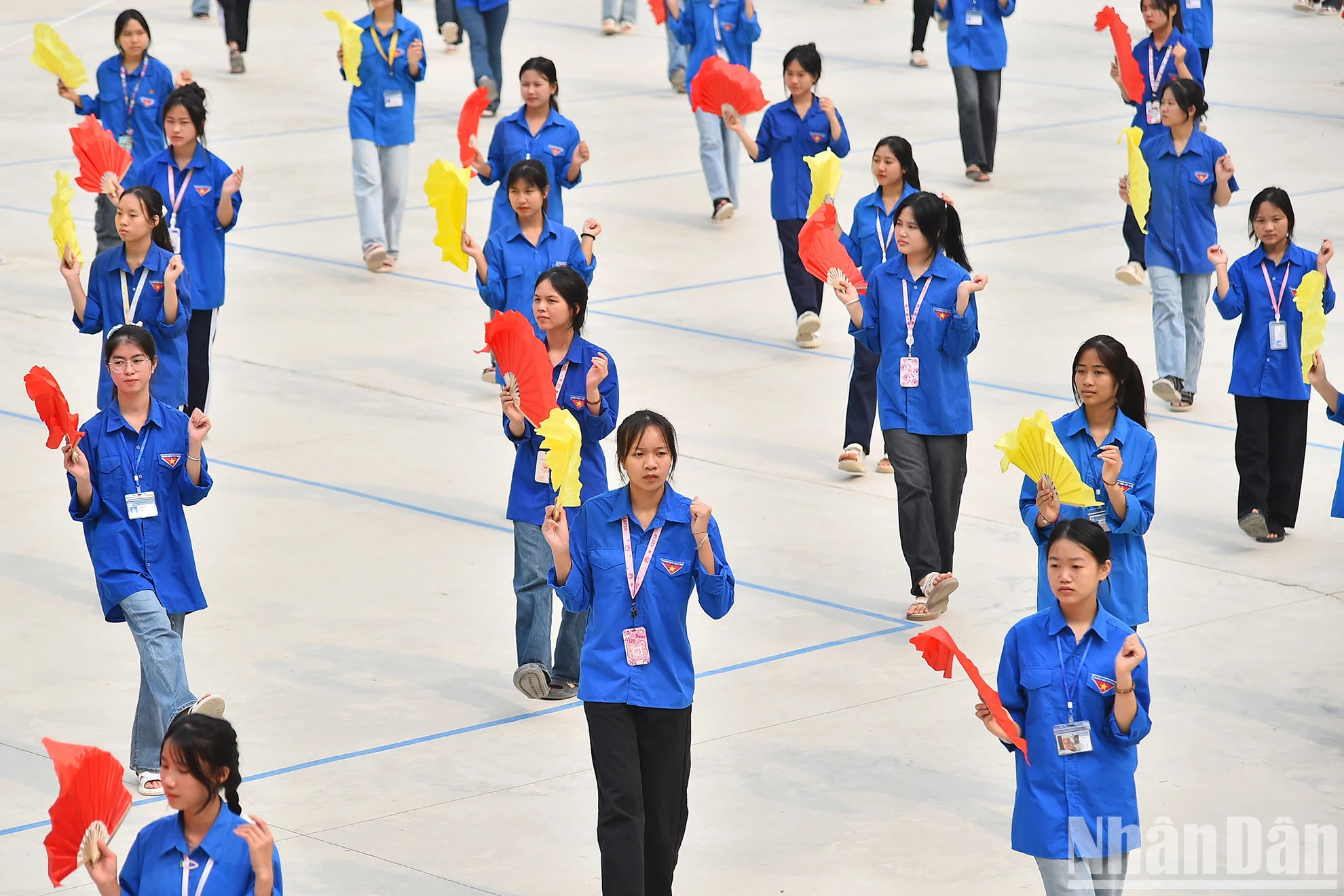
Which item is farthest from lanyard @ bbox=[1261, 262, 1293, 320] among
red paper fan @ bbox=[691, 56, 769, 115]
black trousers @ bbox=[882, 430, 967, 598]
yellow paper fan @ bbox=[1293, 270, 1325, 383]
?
red paper fan @ bbox=[691, 56, 769, 115]

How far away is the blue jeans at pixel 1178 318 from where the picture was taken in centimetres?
1297

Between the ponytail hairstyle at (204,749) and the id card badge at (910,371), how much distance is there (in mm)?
5010

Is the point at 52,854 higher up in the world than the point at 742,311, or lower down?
higher up

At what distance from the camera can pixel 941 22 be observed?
24.2 meters

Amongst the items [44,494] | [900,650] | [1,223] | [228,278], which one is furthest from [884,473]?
[1,223]

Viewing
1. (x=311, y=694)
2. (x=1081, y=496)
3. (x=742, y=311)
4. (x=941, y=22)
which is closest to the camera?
(x=1081, y=496)

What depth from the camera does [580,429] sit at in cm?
824

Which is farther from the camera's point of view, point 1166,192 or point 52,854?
point 1166,192

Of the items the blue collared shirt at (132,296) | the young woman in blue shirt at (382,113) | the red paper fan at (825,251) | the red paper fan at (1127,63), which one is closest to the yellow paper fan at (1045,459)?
the red paper fan at (825,251)

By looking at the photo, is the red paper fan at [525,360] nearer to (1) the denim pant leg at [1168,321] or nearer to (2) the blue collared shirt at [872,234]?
(2) the blue collared shirt at [872,234]

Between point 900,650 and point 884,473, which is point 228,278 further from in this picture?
A: point 900,650

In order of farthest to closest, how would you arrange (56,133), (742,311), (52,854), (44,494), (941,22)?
(941,22) → (56,133) → (742,311) → (44,494) → (52,854)

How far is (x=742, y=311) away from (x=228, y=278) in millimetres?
4400

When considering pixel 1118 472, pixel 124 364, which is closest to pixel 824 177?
pixel 1118 472
